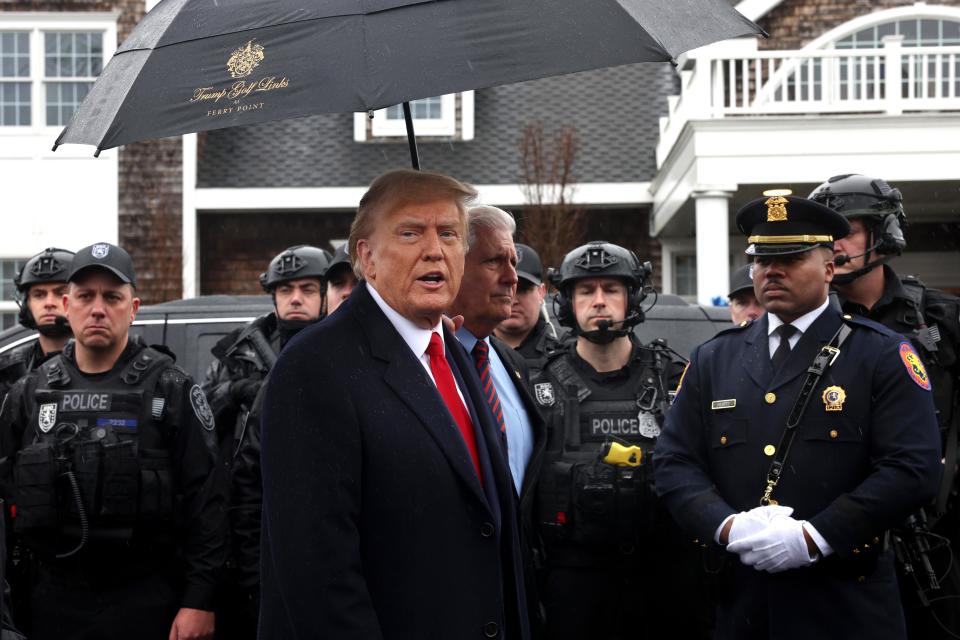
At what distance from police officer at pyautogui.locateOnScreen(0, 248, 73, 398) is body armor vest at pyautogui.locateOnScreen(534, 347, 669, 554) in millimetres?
2868

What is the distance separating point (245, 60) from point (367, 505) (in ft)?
3.87

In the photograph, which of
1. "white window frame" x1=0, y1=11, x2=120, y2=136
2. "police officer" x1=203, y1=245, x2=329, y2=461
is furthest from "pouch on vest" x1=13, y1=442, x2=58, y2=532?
"white window frame" x1=0, y1=11, x2=120, y2=136

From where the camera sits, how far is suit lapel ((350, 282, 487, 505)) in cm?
282

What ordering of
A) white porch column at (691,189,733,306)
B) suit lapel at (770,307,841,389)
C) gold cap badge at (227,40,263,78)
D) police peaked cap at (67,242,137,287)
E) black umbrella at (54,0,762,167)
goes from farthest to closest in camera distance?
white porch column at (691,189,733,306), police peaked cap at (67,242,137,287), suit lapel at (770,307,841,389), gold cap badge at (227,40,263,78), black umbrella at (54,0,762,167)

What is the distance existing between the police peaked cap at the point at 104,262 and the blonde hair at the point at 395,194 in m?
2.30

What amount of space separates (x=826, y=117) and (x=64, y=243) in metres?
11.8

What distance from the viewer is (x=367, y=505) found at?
2756mm

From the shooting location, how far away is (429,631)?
277cm

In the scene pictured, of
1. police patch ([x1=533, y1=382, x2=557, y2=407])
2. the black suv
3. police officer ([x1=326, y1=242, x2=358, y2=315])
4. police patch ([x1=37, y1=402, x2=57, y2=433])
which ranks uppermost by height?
police officer ([x1=326, y1=242, x2=358, y2=315])

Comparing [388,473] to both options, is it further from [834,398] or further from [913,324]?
[913,324]

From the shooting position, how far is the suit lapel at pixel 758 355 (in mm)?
4227

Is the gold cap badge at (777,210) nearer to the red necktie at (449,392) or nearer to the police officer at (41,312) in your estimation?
the red necktie at (449,392)

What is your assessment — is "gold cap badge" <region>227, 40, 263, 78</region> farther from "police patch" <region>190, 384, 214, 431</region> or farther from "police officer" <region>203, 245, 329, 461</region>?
"police officer" <region>203, 245, 329, 461</region>

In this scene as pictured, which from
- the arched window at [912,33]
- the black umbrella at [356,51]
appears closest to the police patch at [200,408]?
the black umbrella at [356,51]
